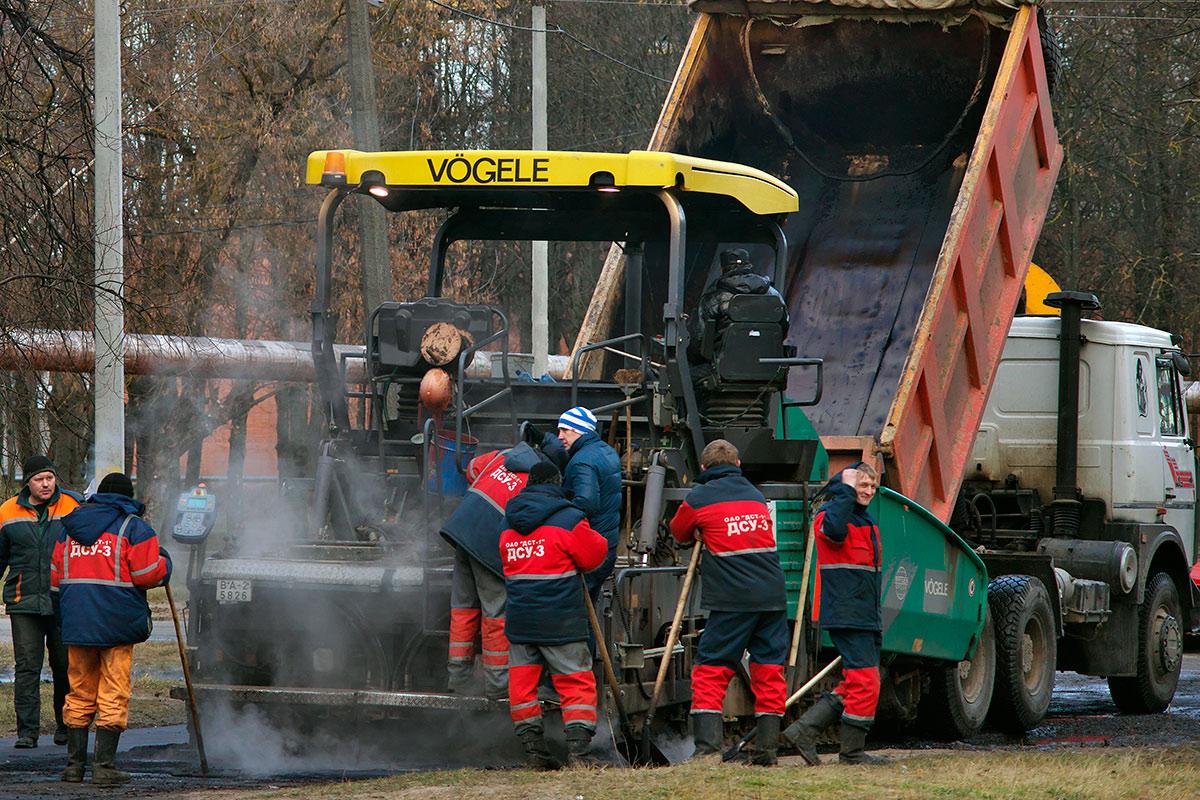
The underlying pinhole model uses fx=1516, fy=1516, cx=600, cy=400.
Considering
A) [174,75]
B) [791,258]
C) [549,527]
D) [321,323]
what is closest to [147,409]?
[174,75]

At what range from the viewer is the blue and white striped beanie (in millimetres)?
6934

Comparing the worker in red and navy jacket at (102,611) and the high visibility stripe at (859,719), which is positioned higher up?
the worker in red and navy jacket at (102,611)

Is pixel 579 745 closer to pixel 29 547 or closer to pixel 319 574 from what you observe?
pixel 319 574

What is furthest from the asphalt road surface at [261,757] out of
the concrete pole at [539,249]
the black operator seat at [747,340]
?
the concrete pole at [539,249]

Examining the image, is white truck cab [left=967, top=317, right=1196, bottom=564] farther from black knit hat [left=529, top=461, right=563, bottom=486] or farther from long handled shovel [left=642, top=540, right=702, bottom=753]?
black knit hat [left=529, top=461, right=563, bottom=486]

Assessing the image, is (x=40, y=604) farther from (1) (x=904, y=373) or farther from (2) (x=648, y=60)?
(2) (x=648, y=60)

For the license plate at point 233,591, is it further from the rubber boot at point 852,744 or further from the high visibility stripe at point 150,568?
the rubber boot at point 852,744

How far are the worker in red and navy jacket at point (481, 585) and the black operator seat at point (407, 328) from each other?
1158 mm

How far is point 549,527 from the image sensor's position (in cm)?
650

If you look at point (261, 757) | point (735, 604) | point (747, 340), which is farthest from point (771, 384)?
point (261, 757)

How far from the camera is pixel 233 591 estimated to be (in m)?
6.97

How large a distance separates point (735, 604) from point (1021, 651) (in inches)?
139

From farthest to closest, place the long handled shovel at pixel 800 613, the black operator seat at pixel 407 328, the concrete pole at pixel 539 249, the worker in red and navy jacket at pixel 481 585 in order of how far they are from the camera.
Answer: the concrete pole at pixel 539 249
the black operator seat at pixel 407 328
the long handled shovel at pixel 800 613
the worker in red and navy jacket at pixel 481 585

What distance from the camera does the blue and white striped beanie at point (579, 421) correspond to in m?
6.93
